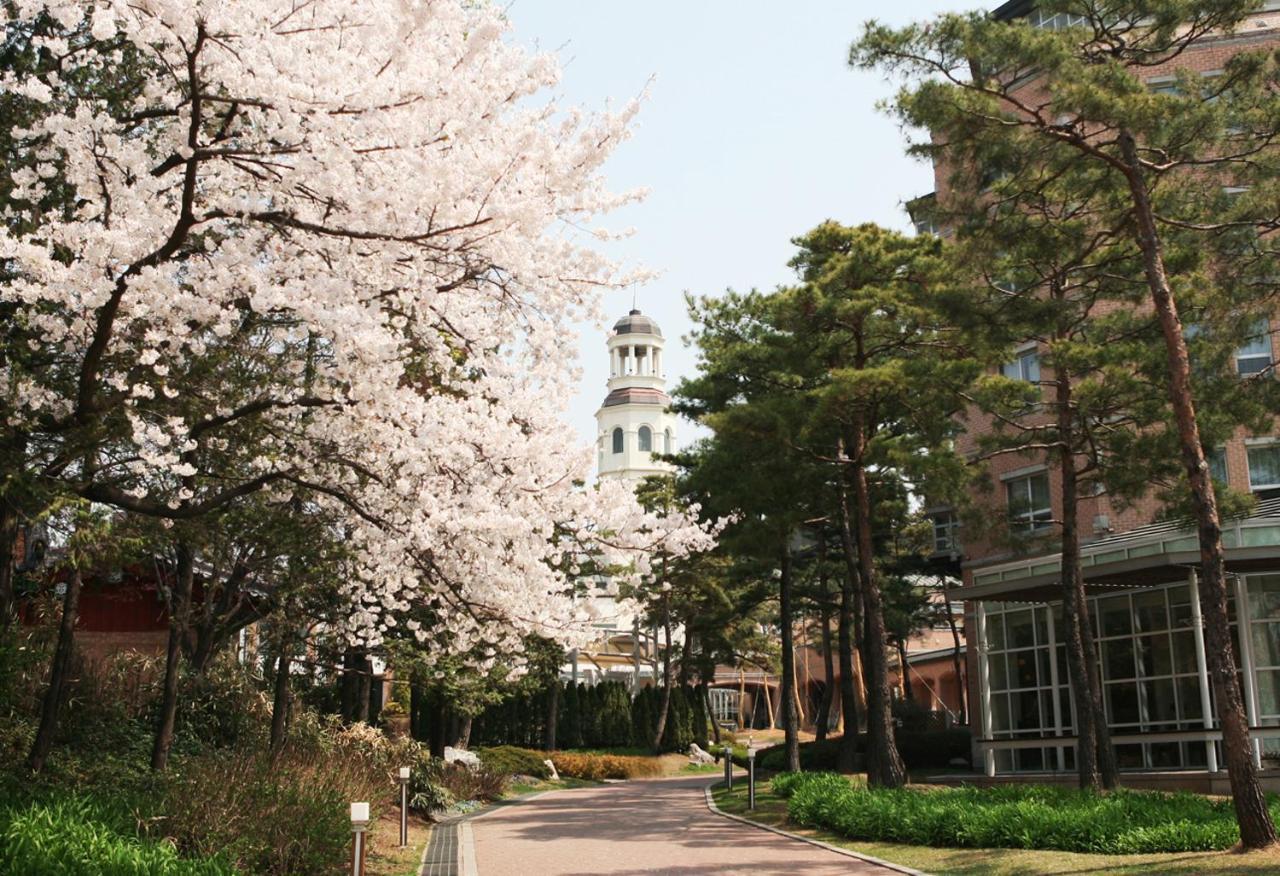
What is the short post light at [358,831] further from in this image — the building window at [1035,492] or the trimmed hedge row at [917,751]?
the trimmed hedge row at [917,751]

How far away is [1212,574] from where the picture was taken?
13.7 metres

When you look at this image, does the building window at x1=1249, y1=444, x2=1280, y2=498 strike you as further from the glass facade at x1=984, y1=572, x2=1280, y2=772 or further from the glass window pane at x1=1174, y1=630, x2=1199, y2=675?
the glass window pane at x1=1174, y1=630, x2=1199, y2=675

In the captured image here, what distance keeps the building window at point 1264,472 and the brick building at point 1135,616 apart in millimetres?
24

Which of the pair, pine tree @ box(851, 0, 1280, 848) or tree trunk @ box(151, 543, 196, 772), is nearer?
tree trunk @ box(151, 543, 196, 772)

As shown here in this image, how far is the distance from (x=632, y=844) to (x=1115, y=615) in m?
13.5

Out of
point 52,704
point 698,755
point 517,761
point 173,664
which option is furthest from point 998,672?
point 52,704

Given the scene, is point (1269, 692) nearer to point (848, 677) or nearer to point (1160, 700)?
point (1160, 700)

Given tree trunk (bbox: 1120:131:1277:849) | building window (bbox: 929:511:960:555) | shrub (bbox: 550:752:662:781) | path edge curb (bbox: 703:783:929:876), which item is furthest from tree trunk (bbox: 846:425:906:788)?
shrub (bbox: 550:752:662:781)

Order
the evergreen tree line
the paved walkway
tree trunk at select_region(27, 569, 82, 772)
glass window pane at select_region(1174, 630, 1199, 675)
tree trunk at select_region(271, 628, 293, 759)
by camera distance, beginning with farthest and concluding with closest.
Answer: the evergreen tree line < glass window pane at select_region(1174, 630, 1199, 675) < tree trunk at select_region(271, 628, 293, 759) < the paved walkway < tree trunk at select_region(27, 569, 82, 772)

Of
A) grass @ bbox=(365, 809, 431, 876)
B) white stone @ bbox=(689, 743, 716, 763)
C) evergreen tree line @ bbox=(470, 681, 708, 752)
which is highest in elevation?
evergreen tree line @ bbox=(470, 681, 708, 752)

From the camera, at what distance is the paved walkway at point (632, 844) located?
14531mm

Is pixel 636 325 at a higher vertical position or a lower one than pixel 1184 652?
higher

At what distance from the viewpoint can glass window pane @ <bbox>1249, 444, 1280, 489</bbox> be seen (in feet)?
93.1

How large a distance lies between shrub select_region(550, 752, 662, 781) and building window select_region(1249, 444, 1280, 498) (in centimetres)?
2107
